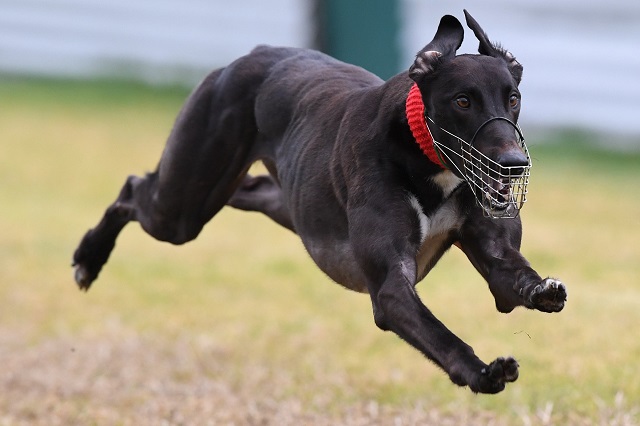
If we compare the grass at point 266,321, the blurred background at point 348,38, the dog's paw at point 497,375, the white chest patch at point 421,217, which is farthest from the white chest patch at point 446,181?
the blurred background at point 348,38

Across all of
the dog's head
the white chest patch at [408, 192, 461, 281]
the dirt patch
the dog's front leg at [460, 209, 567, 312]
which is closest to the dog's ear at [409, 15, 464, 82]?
the dog's head

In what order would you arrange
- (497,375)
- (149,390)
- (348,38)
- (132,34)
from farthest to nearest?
(132,34) < (348,38) < (149,390) < (497,375)

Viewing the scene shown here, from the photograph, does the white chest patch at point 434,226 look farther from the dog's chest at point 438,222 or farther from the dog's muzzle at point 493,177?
the dog's muzzle at point 493,177

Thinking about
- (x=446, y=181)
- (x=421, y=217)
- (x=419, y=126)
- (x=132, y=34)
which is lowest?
(x=132, y=34)

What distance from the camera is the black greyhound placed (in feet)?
14.7

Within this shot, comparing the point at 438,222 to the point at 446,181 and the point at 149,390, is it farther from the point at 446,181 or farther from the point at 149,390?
the point at 149,390

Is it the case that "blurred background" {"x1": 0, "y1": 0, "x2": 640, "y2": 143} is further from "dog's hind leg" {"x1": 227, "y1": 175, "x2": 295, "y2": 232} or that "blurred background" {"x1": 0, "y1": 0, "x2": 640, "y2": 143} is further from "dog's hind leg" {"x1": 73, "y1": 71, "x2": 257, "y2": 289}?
"dog's hind leg" {"x1": 73, "y1": 71, "x2": 257, "y2": 289}

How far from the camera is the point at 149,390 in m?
8.17

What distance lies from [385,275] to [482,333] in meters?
4.47

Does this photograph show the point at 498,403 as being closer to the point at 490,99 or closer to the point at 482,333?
the point at 482,333

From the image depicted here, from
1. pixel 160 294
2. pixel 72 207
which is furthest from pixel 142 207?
pixel 72 207

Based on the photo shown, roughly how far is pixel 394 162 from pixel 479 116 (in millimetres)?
512

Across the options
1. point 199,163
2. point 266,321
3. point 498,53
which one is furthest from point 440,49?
point 266,321

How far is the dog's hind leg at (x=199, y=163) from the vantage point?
6188mm
